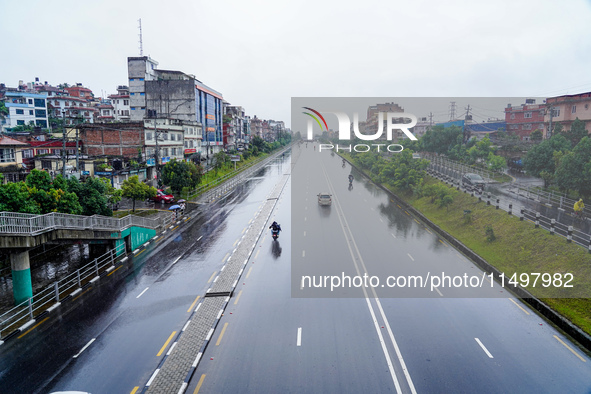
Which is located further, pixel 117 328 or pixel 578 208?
pixel 578 208

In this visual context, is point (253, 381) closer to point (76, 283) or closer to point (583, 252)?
point (76, 283)

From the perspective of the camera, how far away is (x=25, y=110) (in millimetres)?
73812

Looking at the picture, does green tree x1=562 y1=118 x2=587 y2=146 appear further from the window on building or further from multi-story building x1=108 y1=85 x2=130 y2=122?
multi-story building x1=108 y1=85 x2=130 y2=122

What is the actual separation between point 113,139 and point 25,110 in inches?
1549

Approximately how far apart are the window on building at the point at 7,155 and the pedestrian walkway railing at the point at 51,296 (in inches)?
736

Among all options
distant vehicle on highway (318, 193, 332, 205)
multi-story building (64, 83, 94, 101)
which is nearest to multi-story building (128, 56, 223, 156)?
distant vehicle on highway (318, 193, 332, 205)

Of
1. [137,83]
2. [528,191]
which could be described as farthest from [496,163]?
[137,83]

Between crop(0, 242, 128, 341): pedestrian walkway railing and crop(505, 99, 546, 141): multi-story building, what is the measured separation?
206 feet

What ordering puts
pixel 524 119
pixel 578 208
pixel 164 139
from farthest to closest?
pixel 524 119 < pixel 164 139 < pixel 578 208

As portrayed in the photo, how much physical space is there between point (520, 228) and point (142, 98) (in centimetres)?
6913

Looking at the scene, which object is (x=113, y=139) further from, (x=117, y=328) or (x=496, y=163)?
(x=496, y=163)

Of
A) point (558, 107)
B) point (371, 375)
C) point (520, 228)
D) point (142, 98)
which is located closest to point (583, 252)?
point (520, 228)

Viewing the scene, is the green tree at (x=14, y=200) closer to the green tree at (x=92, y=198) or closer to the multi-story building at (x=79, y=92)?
the green tree at (x=92, y=198)

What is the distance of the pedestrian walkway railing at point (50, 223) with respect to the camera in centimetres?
1639
